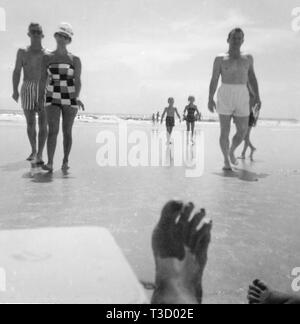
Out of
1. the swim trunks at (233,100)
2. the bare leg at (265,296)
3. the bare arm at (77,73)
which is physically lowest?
the bare leg at (265,296)

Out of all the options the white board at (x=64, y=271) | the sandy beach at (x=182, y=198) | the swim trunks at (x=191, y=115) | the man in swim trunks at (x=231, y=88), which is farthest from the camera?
the swim trunks at (x=191, y=115)

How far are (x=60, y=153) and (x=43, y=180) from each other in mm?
2817

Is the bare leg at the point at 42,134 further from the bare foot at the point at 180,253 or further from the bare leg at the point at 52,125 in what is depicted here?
the bare foot at the point at 180,253

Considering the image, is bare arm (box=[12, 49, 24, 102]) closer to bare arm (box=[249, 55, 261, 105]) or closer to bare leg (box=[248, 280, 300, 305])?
bare arm (box=[249, 55, 261, 105])

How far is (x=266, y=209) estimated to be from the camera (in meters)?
3.41

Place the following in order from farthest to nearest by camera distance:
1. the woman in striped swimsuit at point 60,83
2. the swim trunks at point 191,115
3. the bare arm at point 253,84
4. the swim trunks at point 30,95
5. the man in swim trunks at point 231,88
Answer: the swim trunks at point 191,115
the bare arm at point 253,84
the swim trunks at point 30,95
the man in swim trunks at point 231,88
the woman in striped swimsuit at point 60,83

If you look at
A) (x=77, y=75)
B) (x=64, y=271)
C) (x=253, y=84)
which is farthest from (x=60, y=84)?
(x=64, y=271)

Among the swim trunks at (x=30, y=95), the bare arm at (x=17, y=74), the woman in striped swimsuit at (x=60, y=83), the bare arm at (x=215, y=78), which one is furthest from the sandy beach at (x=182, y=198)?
the bare arm at (x=215, y=78)

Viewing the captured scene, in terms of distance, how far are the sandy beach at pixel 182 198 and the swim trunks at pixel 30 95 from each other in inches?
30.0

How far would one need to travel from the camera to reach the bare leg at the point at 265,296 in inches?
Answer: 68.2

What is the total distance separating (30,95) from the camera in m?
5.60

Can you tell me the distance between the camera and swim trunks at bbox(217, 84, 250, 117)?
5.55 meters

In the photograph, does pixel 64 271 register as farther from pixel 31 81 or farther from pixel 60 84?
pixel 31 81
